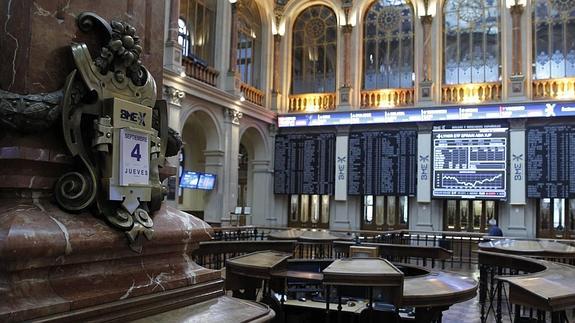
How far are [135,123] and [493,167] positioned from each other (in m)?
13.7

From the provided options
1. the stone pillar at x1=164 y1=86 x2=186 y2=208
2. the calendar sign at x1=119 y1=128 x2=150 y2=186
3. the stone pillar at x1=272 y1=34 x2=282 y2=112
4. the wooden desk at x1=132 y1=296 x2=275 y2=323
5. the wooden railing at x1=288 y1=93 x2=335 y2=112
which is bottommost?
the wooden desk at x1=132 y1=296 x2=275 y2=323

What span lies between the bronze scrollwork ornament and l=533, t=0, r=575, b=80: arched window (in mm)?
14700

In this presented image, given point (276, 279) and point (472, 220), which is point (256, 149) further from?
point (276, 279)

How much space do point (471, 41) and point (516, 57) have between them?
1420 mm

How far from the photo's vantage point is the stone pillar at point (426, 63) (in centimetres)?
1567

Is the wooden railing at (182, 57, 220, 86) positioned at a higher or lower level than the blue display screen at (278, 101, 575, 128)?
higher

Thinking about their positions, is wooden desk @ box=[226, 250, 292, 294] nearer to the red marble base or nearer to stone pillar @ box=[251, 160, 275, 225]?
the red marble base

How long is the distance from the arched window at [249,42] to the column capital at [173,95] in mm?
4288

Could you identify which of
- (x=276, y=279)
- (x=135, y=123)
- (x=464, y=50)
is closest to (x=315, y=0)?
(x=464, y=50)

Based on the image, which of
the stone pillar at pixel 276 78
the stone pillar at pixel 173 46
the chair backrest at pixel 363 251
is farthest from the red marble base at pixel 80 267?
the stone pillar at pixel 276 78

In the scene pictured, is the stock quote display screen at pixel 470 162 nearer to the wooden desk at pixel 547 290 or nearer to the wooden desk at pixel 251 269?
the wooden desk at pixel 547 290

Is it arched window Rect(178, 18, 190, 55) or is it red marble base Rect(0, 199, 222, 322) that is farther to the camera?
arched window Rect(178, 18, 190, 55)

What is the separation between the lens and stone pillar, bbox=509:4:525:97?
48.0ft

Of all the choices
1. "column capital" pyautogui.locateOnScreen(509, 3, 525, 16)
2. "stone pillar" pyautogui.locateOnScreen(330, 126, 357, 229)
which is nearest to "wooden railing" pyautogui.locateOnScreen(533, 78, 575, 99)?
"column capital" pyautogui.locateOnScreen(509, 3, 525, 16)
